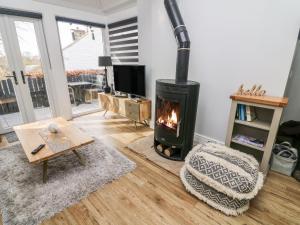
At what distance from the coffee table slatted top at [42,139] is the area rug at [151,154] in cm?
77

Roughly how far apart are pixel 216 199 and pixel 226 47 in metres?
1.79

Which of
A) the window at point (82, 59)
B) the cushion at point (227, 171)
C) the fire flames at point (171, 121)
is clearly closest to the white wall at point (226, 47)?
the fire flames at point (171, 121)

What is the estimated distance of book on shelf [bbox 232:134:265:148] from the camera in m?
1.88

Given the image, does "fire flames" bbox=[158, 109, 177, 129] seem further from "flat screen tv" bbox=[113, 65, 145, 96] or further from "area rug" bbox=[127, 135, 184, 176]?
"flat screen tv" bbox=[113, 65, 145, 96]

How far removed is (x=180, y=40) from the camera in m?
2.07

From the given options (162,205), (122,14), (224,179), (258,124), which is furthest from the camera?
(122,14)

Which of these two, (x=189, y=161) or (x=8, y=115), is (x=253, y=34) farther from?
(x=8, y=115)

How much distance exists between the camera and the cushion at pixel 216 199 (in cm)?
146

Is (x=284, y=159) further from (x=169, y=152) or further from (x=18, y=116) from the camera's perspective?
(x=18, y=116)

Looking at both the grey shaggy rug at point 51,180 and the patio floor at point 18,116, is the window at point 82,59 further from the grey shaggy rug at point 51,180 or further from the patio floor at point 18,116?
the grey shaggy rug at point 51,180

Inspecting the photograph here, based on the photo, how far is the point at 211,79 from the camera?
2.30m

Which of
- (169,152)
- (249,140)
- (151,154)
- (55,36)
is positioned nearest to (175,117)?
(169,152)

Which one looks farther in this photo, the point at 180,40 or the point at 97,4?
the point at 97,4

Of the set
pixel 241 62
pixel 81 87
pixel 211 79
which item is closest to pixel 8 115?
pixel 81 87
